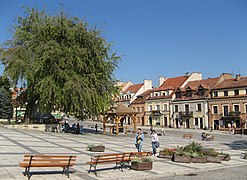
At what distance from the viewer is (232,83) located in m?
53.4

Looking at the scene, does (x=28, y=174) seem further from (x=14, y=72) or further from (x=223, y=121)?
(x=223, y=121)

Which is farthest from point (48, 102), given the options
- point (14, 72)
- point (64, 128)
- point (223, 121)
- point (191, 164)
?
point (223, 121)

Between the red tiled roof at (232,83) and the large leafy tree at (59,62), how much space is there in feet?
88.2

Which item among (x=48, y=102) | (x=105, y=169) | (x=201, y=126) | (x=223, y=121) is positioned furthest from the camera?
(x=201, y=126)

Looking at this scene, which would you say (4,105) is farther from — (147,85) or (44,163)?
(44,163)

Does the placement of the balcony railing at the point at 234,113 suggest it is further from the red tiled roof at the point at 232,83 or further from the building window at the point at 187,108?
the building window at the point at 187,108

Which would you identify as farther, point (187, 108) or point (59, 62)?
point (187, 108)

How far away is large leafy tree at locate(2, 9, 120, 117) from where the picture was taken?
3125cm

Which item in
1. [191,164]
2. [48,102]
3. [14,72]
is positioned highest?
[14,72]

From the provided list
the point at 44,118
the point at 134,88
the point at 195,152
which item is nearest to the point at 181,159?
the point at 195,152

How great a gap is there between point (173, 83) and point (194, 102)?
1004cm

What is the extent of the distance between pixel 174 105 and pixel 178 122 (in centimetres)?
362

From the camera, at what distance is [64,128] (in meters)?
37.8

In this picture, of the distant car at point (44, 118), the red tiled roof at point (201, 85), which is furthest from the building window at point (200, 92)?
the distant car at point (44, 118)
